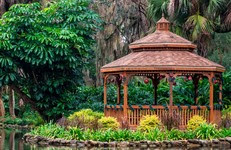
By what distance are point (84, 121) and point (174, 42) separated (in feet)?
16.3

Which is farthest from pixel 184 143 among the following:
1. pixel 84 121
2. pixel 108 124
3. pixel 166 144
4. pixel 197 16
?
pixel 197 16

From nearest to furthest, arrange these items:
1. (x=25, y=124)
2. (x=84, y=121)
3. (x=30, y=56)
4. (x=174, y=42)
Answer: (x=84, y=121) → (x=174, y=42) → (x=30, y=56) → (x=25, y=124)

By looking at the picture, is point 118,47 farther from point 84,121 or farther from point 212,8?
point 84,121

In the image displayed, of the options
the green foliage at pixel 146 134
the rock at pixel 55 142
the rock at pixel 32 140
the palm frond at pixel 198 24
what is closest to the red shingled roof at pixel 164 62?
the green foliage at pixel 146 134

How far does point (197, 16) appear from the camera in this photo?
29.4m

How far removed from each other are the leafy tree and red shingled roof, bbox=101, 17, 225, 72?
136 inches

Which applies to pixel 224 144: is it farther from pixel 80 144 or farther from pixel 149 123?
pixel 80 144

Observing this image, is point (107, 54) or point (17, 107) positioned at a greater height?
point (107, 54)

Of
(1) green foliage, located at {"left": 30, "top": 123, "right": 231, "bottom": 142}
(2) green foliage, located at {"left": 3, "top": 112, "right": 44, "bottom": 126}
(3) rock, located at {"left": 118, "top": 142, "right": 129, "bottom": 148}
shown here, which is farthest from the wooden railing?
(2) green foliage, located at {"left": 3, "top": 112, "right": 44, "bottom": 126}

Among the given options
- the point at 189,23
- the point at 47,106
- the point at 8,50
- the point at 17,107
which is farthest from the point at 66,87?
the point at 17,107

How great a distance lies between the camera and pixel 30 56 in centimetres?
2781

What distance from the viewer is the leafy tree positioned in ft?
90.5

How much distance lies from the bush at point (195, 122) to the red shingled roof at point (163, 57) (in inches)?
76.0

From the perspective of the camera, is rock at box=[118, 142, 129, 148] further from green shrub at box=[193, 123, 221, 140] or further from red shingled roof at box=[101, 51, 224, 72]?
red shingled roof at box=[101, 51, 224, 72]
